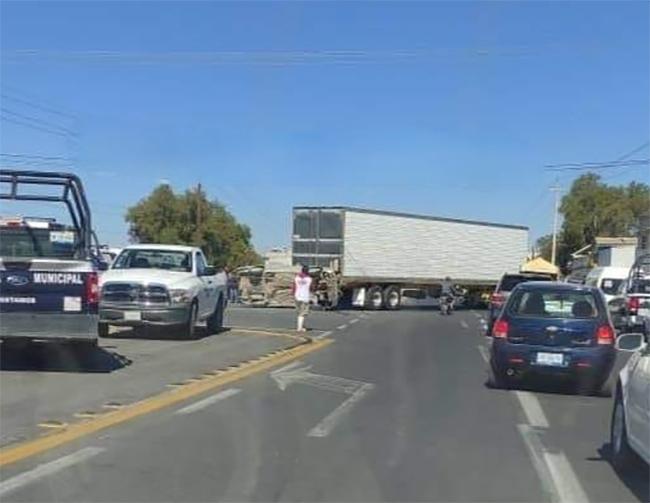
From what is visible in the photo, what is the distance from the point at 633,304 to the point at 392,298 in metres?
18.0

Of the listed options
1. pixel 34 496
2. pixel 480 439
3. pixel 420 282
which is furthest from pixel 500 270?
pixel 34 496

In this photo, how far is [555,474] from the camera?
8.15 metres

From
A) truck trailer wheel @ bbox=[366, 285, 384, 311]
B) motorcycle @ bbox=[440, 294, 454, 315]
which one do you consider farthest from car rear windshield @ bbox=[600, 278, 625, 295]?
truck trailer wheel @ bbox=[366, 285, 384, 311]

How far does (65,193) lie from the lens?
592 inches

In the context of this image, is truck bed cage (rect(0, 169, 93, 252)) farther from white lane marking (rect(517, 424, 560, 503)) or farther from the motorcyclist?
the motorcyclist

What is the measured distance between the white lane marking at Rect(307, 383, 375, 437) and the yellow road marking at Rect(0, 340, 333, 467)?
186cm

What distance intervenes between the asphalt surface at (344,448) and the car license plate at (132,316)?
4997mm

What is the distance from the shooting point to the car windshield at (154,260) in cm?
2152

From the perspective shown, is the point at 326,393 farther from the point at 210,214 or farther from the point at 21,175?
the point at 210,214

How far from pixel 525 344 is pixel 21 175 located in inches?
299

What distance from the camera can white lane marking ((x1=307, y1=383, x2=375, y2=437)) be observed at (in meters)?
9.88

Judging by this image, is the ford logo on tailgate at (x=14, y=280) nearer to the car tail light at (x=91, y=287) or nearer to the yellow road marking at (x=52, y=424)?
the car tail light at (x=91, y=287)

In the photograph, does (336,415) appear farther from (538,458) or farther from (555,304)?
(555,304)

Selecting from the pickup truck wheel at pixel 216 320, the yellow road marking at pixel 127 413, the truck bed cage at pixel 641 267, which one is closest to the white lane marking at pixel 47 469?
the yellow road marking at pixel 127 413
